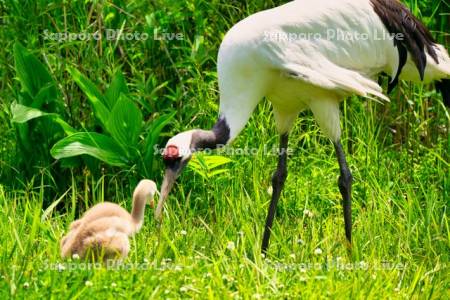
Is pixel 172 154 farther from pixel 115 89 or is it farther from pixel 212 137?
pixel 115 89

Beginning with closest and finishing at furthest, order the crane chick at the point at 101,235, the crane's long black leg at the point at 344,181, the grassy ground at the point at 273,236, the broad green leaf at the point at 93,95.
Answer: the grassy ground at the point at 273,236 → the crane chick at the point at 101,235 → the crane's long black leg at the point at 344,181 → the broad green leaf at the point at 93,95

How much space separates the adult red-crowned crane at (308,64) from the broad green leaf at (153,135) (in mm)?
738

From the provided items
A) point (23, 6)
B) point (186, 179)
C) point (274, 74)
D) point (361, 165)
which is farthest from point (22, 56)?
point (361, 165)

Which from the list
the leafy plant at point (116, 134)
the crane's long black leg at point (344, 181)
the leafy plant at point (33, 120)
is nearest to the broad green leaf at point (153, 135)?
the leafy plant at point (116, 134)

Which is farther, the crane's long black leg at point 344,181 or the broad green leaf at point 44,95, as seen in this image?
the broad green leaf at point 44,95

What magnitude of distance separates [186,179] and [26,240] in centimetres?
151

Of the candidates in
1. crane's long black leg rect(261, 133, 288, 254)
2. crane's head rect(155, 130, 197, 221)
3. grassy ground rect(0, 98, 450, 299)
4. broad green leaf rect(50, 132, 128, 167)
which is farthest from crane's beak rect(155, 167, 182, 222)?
broad green leaf rect(50, 132, 128, 167)

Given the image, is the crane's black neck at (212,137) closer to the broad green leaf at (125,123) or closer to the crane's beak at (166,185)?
the crane's beak at (166,185)

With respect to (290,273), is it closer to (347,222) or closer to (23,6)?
(347,222)

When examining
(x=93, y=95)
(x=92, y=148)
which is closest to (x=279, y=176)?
(x=92, y=148)

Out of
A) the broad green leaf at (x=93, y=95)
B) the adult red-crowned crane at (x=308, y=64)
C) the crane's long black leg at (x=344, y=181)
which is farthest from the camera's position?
the broad green leaf at (x=93, y=95)

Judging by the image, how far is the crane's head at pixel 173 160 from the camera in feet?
18.0

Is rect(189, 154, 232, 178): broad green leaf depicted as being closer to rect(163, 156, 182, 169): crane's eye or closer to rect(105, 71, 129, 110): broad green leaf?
rect(105, 71, 129, 110): broad green leaf

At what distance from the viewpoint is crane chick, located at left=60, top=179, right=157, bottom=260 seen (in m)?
5.06
